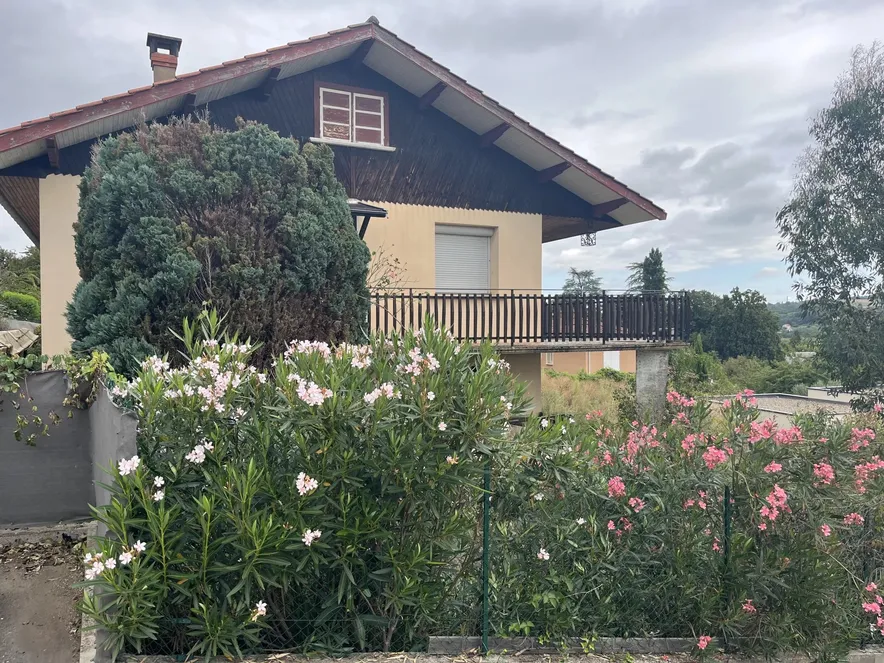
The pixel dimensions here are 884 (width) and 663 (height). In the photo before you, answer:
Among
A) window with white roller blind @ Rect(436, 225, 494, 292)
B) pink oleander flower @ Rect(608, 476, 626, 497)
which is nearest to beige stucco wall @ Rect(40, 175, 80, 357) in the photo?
window with white roller blind @ Rect(436, 225, 494, 292)

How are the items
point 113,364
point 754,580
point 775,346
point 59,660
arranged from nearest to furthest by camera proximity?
point 754,580, point 59,660, point 113,364, point 775,346

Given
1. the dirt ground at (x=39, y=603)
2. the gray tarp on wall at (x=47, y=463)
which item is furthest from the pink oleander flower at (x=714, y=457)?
the gray tarp on wall at (x=47, y=463)

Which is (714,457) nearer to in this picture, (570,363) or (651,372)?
(651,372)

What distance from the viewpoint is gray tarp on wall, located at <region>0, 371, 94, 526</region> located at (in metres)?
5.56

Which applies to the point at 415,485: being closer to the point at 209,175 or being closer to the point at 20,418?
the point at 209,175

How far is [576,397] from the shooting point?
1526 centimetres

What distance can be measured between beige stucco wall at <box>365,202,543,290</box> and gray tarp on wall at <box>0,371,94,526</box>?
579 cm

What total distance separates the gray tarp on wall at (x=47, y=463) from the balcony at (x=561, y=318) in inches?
194

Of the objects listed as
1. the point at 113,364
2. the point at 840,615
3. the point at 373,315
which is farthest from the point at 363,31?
the point at 840,615

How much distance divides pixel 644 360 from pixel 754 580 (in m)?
8.07

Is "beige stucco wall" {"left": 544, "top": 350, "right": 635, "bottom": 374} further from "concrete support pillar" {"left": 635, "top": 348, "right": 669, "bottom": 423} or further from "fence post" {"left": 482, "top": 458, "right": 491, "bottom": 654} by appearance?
"fence post" {"left": 482, "top": 458, "right": 491, "bottom": 654}

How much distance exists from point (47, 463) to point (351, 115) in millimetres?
7318

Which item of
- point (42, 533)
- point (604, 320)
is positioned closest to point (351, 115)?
point (604, 320)

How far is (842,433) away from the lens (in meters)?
3.62
